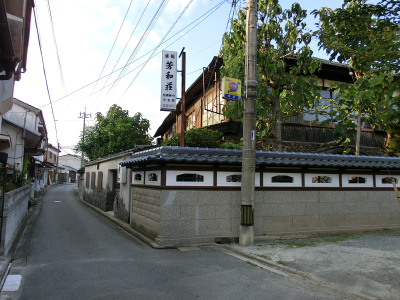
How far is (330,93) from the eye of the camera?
711 inches

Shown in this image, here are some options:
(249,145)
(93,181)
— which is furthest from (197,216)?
(93,181)

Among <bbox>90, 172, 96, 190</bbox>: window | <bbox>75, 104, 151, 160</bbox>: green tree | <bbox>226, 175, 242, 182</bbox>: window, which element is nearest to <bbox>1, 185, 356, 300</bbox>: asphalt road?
<bbox>226, 175, 242, 182</bbox>: window

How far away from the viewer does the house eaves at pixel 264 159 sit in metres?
9.14

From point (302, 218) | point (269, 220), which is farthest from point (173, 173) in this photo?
point (302, 218)

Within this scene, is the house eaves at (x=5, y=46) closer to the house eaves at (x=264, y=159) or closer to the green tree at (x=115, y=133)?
the house eaves at (x=264, y=159)

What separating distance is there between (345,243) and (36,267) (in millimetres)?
8138

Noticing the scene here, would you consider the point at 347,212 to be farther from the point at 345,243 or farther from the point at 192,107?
the point at 192,107

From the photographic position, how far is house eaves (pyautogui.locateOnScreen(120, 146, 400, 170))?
9.14 m

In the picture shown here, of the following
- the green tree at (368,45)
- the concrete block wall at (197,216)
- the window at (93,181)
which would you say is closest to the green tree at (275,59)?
the concrete block wall at (197,216)

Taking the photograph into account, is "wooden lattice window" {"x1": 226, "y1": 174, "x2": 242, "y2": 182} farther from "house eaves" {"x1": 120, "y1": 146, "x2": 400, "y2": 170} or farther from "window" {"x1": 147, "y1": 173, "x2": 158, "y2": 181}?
"window" {"x1": 147, "y1": 173, "x2": 158, "y2": 181}

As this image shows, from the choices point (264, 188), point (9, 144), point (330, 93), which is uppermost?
point (330, 93)

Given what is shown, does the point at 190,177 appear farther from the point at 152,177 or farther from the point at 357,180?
the point at 357,180

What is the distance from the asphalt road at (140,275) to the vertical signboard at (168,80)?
547 cm

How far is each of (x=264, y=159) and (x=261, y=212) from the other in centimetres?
167
